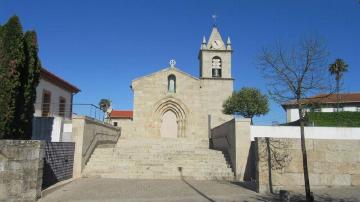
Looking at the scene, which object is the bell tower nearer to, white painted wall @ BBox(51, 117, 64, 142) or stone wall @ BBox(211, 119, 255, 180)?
stone wall @ BBox(211, 119, 255, 180)

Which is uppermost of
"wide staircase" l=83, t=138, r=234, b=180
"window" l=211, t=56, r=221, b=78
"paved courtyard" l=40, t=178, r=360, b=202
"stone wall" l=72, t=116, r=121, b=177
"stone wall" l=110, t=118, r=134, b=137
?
"window" l=211, t=56, r=221, b=78

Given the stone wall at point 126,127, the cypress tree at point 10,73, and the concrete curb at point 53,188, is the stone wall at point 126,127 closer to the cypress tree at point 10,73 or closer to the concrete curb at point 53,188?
the concrete curb at point 53,188

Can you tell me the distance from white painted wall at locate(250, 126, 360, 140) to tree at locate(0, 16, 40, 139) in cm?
1038

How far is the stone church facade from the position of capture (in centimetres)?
3334

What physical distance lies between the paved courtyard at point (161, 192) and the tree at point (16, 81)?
93.8 inches

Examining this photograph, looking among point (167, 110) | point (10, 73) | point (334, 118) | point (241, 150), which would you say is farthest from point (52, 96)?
point (334, 118)

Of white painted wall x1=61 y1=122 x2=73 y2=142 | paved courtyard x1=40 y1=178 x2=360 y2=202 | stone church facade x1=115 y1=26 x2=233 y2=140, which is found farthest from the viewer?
stone church facade x1=115 y1=26 x2=233 y2=140

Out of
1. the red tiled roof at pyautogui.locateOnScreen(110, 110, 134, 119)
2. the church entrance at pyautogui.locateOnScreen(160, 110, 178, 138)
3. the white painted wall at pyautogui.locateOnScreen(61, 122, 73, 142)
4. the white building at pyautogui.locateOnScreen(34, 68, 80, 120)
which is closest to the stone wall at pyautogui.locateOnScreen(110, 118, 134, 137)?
the church entrance at pyautogui.locateOnScreen(160, 110, 178, 138)

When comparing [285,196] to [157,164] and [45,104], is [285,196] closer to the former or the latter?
[157,164]

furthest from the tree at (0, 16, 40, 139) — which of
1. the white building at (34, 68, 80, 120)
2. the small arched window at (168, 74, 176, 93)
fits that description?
the small arched window at (168, 74, 176, 93)

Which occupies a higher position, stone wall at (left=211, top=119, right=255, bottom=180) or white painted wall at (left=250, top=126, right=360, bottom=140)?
white painted wall at (left=250, top=126, right=360, bottom=140)

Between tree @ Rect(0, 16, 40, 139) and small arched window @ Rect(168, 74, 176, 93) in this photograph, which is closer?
tree @ Rect(0, 16, 40, 139)

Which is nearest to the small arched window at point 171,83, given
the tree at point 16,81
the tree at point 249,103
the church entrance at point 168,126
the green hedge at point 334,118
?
the church entrance at point 168,126

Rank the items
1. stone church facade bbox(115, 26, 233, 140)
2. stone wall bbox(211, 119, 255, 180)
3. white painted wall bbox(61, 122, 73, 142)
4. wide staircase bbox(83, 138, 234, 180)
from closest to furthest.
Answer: stone wall bbox(211, 119, 255, 180), wide staircase bbox(83, 138, 234, 180), white painted wall bbox(61, 122, 73, 142), stone church facade bbox(115, 26, 233, 140)
